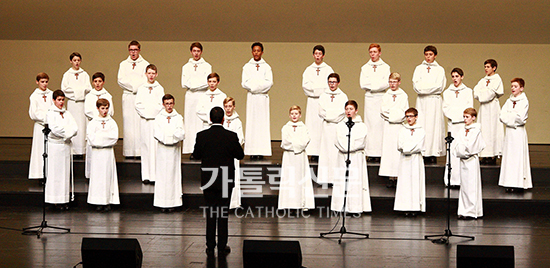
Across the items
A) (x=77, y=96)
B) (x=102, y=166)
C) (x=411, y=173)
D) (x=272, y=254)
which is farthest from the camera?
(x=77, y=96)

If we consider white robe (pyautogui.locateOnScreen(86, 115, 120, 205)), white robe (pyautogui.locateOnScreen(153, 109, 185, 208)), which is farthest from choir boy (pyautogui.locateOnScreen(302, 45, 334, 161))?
white robe (pyautogui.locateOnScreen(86, 115, 120, 205))

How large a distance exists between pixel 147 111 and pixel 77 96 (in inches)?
53.1

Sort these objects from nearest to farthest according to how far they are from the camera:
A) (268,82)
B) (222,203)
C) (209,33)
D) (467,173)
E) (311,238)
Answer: (222,203) → (311,238) → (467,173) → (268,82) → (209,33)

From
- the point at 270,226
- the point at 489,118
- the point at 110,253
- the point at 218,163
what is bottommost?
the point at 270,226

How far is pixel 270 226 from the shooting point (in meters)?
8.12

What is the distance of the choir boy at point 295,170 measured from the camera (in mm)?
8766

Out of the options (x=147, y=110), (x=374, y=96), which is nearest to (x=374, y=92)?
(x=374, y=96)

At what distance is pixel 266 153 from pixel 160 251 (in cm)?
379

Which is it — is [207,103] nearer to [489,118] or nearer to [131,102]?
[131,102]

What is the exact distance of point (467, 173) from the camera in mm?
8570

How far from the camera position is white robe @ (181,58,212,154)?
10.4 m

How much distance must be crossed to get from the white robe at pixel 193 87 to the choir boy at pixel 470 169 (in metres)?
4.14

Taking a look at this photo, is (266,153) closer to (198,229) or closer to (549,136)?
(198,229)

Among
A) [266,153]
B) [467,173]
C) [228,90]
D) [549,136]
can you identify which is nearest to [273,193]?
[266,153]
